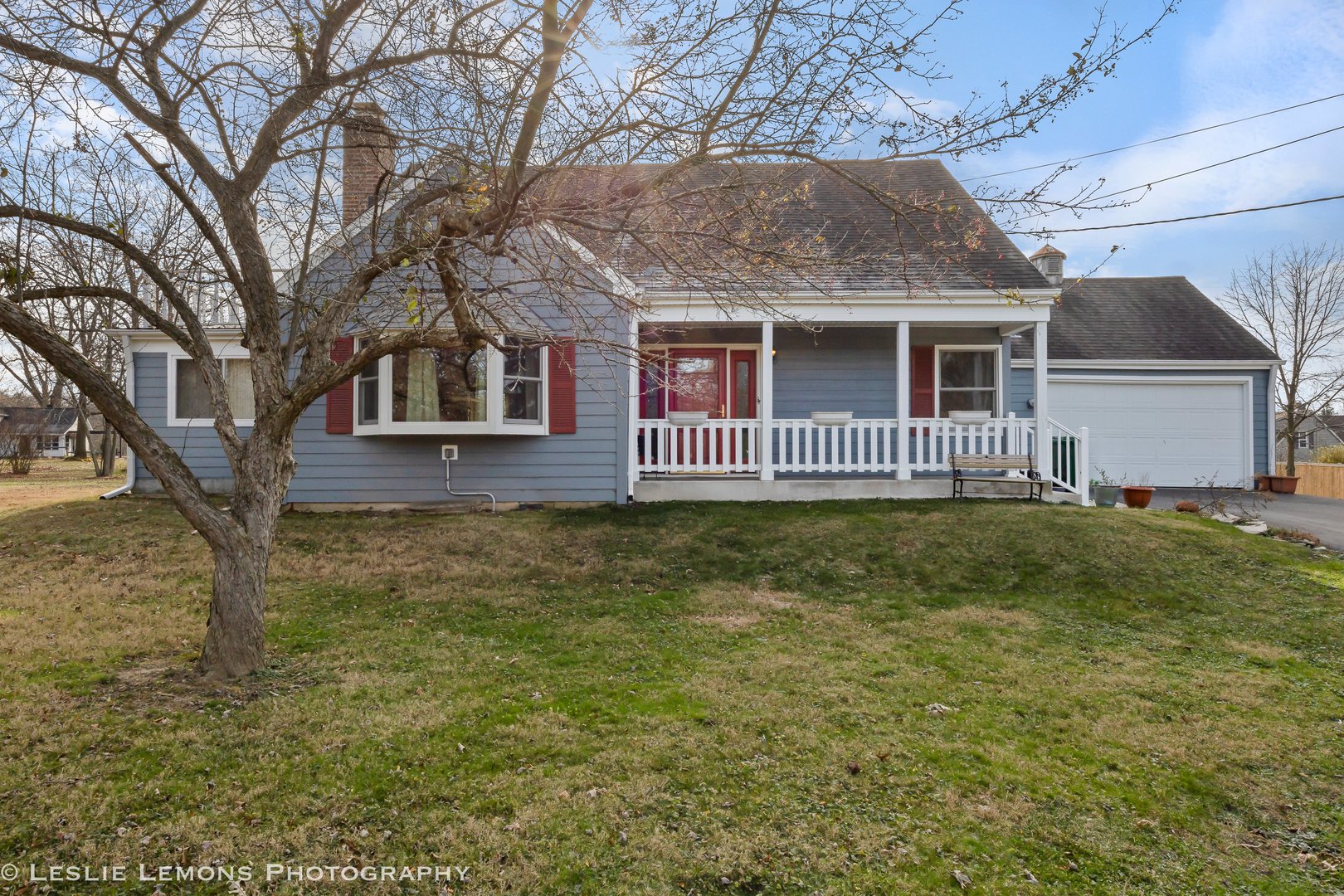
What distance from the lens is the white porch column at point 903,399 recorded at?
11086 millimetres

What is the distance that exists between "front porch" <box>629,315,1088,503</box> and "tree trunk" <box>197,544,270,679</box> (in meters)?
6.62

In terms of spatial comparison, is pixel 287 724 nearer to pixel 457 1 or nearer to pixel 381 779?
pixel 381 779

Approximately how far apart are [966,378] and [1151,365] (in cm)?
600

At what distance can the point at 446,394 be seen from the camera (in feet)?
34.6

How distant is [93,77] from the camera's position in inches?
190

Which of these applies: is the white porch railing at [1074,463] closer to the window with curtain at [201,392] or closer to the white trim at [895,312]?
→ the white trim at [895,312]

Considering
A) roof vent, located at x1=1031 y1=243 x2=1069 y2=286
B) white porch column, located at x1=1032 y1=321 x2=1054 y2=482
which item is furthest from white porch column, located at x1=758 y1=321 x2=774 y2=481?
roof vent, located at x1=1031 y1=243 x2=1069 y2=286

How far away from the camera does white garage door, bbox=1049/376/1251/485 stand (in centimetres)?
1596

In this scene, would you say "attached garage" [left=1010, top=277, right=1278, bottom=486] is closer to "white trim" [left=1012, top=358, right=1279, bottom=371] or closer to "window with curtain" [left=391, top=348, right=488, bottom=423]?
"white trim" [left=1012, top=358, right=1279, bottom=371]

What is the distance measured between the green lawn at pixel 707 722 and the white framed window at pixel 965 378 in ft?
15.7

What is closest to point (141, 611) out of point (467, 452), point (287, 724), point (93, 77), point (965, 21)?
point (287, 724)

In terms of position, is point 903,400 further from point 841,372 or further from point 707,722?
point 707,722

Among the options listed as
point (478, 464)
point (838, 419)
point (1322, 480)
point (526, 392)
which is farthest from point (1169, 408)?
point (478, 464)

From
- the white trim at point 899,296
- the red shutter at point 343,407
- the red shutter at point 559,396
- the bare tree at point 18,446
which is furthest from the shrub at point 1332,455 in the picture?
the bare tree at point 18,446
